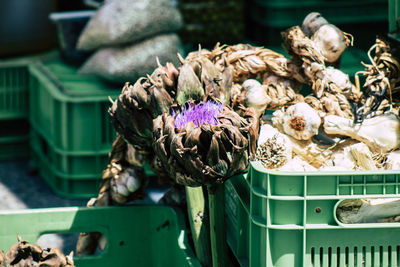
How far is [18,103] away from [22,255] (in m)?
1.73

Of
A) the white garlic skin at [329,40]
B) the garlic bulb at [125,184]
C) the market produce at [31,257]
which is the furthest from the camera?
the garlic bulb at [125,184]

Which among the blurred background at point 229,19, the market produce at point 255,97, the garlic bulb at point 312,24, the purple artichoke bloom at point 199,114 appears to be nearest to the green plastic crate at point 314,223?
the purple artichoke bloom at point 199,114

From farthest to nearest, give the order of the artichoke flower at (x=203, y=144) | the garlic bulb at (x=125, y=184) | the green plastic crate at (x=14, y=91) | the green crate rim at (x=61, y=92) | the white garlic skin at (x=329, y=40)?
the green plastic crate at (x=14, y=91), the green crate rim at (x=61, y=92), the garlic bulb at (x=125, y=184), the white garlic skin at (x=329, y=40), the artichoke flower at (x=203, y=144)

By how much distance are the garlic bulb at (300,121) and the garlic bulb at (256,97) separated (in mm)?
49

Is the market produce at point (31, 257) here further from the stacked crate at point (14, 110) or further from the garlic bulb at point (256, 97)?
the stacked crate at point (14, 110)

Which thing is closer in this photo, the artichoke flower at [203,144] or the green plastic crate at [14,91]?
the artichoke flower at [203,144]

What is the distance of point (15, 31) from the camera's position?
122 inches

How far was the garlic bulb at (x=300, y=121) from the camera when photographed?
1384 mm

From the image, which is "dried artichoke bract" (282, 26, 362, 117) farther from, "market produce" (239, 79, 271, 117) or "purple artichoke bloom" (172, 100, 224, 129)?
"purple artichoke bloom" (172, 100, 224, 129)

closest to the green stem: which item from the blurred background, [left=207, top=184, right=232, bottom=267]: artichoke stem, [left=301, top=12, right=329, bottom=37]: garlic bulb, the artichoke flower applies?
[left=207, top=184, right=232, bottom=267]: artichoke stem

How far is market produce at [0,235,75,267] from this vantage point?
131cm

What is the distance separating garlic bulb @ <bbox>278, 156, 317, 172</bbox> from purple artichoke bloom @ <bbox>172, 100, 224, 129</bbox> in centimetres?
17

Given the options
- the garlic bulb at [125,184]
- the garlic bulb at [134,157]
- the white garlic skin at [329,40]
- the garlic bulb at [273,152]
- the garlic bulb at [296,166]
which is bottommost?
the garlic bulb at [125,184]

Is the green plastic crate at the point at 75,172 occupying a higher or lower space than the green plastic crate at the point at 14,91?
lower
